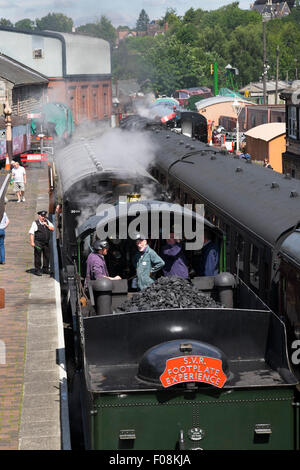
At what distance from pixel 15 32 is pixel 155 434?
56724 millimetres

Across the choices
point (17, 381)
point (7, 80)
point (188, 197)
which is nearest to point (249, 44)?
point (7, 80)

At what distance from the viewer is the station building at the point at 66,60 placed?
199ft

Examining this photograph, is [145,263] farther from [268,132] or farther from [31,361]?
[268,132]

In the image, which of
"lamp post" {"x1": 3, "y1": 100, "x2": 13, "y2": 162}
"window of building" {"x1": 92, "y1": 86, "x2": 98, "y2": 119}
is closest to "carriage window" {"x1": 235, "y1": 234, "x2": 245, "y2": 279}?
"lamp post" {"x1": 3, "y1": 100, "x2": 13, "y2": 162}

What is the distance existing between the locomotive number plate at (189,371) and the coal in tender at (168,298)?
1554mm

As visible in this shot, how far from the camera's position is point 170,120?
133 ft

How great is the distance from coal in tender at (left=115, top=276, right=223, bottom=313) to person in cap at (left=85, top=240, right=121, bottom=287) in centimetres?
176

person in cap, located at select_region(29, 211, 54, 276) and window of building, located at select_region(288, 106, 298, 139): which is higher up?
window of building, located at select_region(288, 106, 298, 139)

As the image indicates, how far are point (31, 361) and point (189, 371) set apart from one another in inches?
205

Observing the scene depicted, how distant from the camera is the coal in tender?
9.45 metres

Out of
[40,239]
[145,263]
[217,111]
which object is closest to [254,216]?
[145,263]

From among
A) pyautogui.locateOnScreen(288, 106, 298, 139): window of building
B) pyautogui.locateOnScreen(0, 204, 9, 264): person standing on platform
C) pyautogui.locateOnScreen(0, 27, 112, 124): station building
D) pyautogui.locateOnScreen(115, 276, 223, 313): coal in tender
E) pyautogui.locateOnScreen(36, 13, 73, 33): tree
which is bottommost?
pyautogui.locateOnScreen(0, 204, 9, 264): person standing on platform

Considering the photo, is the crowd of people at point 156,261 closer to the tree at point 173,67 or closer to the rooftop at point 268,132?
the rooftop at point 268,132

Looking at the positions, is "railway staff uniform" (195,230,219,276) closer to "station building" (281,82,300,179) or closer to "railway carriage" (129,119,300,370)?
"railway carriage" (129,119,300,370)
